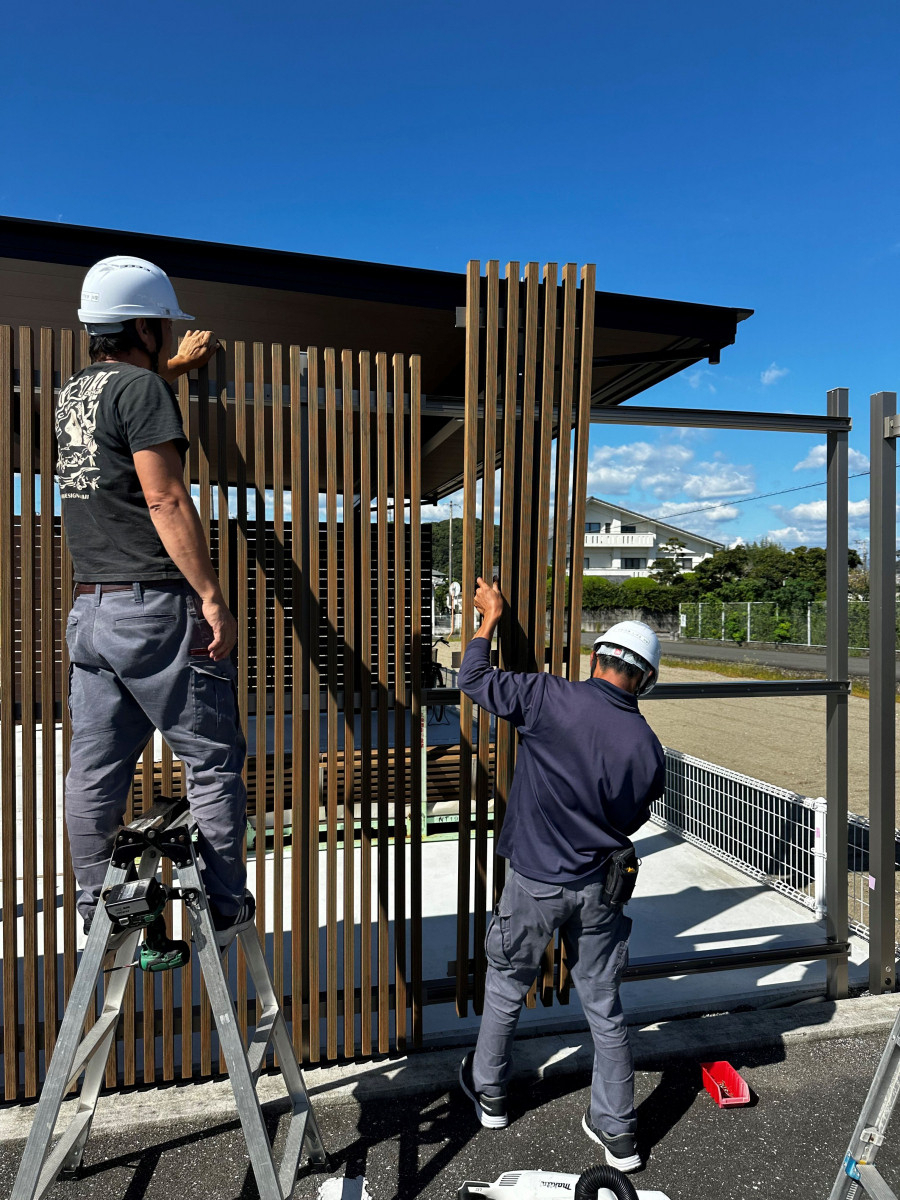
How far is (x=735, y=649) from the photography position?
3238 centimetres

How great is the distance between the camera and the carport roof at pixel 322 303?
4.51 metres

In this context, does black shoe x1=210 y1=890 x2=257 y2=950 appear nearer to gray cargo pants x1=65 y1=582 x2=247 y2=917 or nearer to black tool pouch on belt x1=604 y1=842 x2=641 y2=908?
gray cargo pants x1=65 y1=582 x2=247 y2=917

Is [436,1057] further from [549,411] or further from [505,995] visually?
[549,411]

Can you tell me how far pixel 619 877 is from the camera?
2.41 metres

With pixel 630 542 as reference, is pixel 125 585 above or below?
below

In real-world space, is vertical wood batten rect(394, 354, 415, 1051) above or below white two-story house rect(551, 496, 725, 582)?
below

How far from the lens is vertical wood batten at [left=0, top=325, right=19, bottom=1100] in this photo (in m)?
2.53

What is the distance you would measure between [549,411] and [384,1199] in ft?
9.07

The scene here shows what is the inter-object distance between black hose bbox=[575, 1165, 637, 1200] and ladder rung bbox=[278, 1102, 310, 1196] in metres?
0.83

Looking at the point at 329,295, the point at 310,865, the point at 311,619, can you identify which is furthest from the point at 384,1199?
the point at 329,295

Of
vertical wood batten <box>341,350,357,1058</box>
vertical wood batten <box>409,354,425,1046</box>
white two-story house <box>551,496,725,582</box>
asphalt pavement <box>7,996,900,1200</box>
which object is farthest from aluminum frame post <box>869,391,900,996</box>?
white two-story house <box>551,496,725,582</box>

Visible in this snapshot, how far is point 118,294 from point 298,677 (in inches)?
56.2

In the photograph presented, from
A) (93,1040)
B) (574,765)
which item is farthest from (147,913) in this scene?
(574,765)

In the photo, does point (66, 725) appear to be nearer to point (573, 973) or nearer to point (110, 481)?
point (110, 481)
